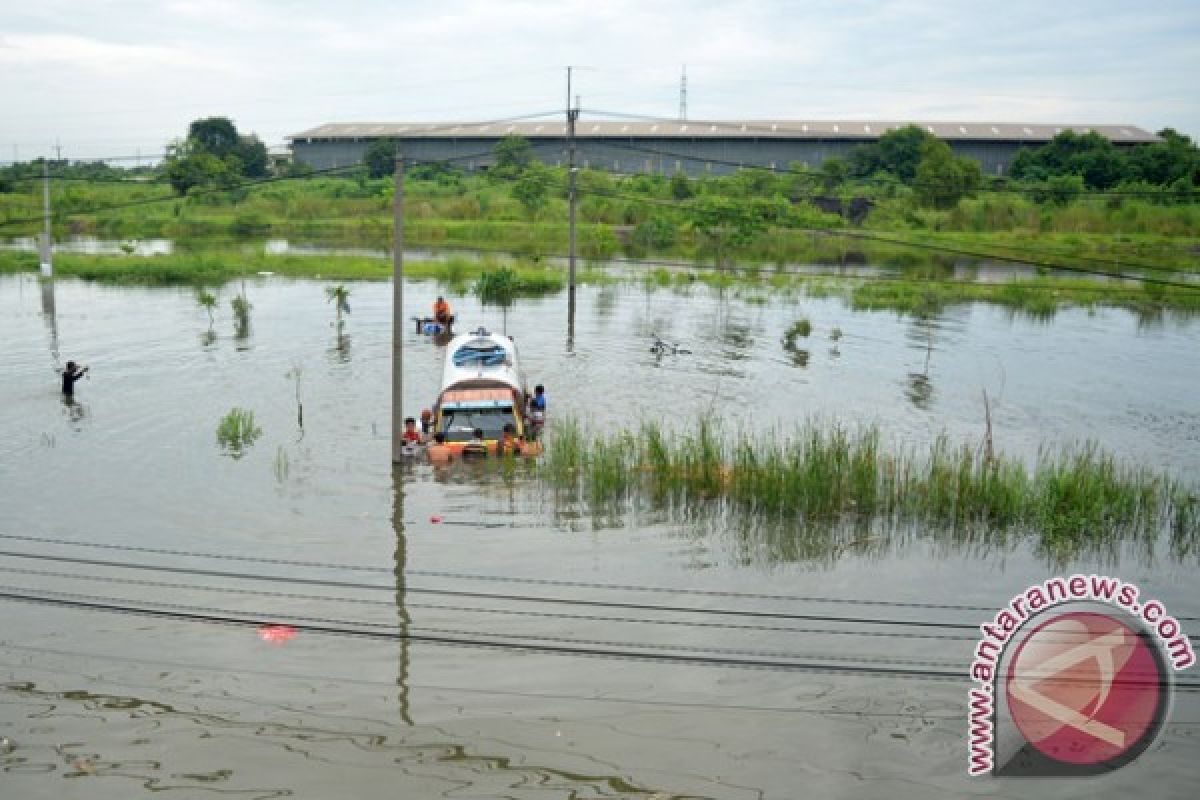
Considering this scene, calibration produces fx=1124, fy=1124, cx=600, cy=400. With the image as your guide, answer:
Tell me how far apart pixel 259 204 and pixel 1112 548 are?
263 ft

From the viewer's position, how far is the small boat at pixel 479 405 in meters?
25.4

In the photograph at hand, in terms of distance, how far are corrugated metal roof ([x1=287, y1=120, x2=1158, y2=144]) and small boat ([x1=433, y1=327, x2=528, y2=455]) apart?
220ft

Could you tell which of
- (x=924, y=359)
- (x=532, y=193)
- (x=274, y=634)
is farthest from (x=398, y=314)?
(x=532, y=193)

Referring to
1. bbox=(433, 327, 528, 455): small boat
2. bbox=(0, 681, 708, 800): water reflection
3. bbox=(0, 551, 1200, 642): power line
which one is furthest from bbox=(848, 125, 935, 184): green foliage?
bbox=(0, 681, 708, 800): water reflection

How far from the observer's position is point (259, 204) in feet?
293

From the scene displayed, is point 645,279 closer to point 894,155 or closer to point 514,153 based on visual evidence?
point 894,155

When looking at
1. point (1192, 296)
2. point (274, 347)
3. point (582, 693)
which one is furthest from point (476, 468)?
point (1192, 296)

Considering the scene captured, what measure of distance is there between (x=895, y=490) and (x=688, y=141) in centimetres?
8024

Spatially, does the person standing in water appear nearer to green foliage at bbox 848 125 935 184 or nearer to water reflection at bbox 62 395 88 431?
water reflection at bbox 62 395 88 431

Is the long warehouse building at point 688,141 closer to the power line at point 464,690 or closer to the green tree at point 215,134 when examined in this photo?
→ the green tree at point 215,134

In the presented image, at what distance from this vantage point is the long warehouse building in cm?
9394

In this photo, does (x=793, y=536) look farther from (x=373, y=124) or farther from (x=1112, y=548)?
(x=373, y=124)

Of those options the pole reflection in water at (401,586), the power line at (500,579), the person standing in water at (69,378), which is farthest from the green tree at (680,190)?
the power line at (500,579)

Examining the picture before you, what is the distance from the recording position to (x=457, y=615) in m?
17.6
